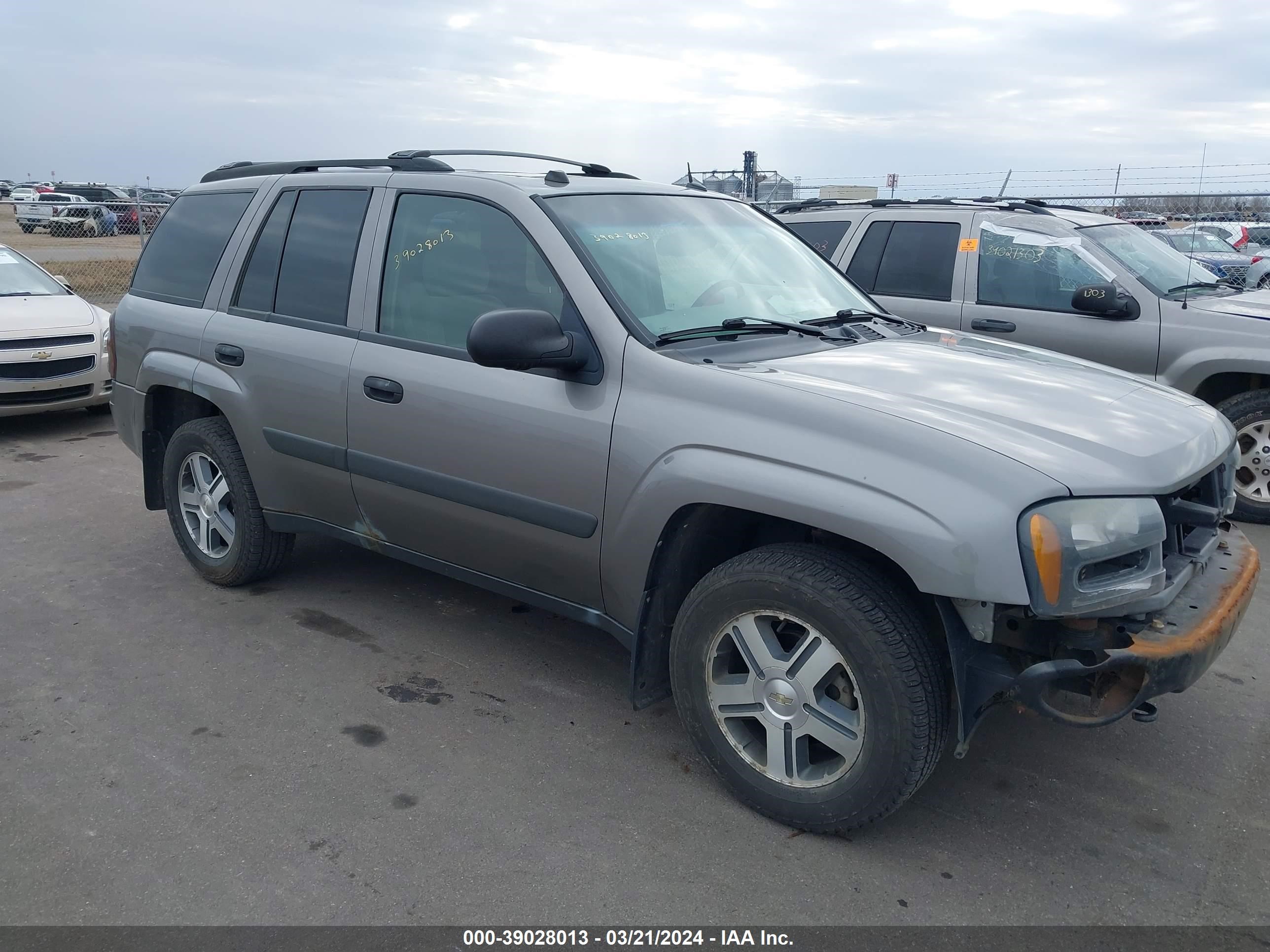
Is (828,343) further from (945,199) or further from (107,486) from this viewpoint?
(107,486)

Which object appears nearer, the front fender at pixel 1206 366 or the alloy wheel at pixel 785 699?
the alloy wheel at pixel 785 699

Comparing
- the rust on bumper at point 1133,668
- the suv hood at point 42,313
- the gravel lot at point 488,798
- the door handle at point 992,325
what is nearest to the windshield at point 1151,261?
the door handle at point 992,325

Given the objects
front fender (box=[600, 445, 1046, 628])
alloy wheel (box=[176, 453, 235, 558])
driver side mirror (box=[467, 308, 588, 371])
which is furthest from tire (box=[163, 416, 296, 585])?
front fender (box=[600, 445, 1046, 628])

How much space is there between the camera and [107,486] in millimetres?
6680

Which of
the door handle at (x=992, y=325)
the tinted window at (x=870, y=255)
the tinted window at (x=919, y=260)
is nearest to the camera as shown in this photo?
the door handle at (x=992, y=325)

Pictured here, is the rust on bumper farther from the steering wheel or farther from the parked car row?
the parked car row

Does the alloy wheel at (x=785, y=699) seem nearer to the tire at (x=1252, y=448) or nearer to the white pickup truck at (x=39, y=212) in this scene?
the tire at (x=1252, y=448)

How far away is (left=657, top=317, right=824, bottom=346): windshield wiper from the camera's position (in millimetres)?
3359

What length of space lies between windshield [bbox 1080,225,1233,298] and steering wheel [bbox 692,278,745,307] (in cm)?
387

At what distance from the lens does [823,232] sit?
7.46 metres

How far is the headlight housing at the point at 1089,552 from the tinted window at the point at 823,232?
4.92m

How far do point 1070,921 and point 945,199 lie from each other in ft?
18.9

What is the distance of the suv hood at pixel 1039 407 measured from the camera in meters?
2.67
